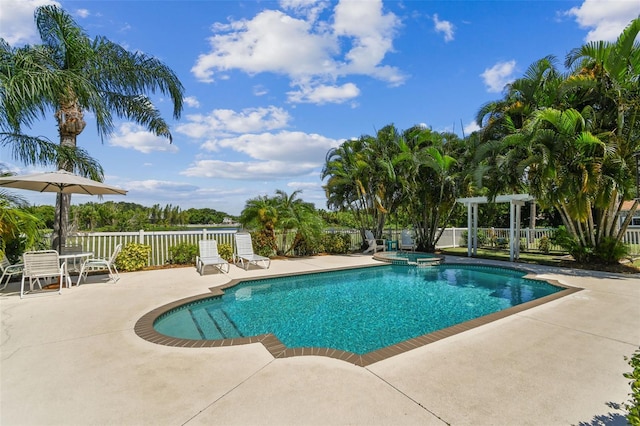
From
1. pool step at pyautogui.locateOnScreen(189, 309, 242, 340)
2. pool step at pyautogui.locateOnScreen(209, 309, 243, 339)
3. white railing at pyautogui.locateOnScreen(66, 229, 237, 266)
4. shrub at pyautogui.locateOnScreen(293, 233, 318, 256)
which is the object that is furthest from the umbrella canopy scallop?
shrub at pyautogui.locateOnScreen(293, 233, 318, 256)

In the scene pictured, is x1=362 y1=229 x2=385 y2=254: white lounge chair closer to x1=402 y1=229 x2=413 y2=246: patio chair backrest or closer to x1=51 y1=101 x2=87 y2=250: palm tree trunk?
x1=402 y1=229 x2=413 y2=246: patio chair backrest

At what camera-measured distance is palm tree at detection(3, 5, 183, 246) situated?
6.87 meters

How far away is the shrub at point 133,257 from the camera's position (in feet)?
31.2

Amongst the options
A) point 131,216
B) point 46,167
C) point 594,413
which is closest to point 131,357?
point 594,413

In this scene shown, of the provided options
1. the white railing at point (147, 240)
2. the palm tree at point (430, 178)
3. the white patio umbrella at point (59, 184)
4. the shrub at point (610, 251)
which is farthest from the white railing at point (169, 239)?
the shrub at point (610, 251)

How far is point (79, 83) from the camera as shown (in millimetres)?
7406

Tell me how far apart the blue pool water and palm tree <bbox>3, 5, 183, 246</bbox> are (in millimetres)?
5888

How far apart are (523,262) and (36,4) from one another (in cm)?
1818

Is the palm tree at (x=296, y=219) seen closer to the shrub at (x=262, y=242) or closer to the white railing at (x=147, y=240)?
the shrub at (x=262, y=242)

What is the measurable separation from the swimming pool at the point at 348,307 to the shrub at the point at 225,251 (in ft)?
10.7

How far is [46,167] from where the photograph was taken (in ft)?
28.2

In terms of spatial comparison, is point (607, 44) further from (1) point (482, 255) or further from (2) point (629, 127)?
(1) point (482, 255)

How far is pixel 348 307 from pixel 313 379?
3652 mm

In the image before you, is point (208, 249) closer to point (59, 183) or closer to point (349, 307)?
point (59, 183)
